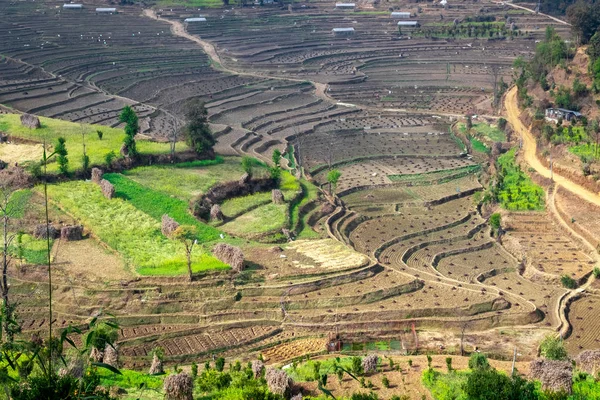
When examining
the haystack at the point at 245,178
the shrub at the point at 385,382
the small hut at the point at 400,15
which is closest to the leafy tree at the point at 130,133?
the haystack at the point at 245,178

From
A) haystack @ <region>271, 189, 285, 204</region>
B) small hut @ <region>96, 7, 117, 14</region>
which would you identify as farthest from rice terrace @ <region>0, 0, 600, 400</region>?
small hut @ <region>96, 7, 117, 14</region>

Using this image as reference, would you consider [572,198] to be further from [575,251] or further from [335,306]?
[335,306]

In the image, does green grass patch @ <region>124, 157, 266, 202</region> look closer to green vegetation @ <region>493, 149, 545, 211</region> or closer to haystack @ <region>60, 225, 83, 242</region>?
haystack @ <region>60, 225, 83, 242</region>

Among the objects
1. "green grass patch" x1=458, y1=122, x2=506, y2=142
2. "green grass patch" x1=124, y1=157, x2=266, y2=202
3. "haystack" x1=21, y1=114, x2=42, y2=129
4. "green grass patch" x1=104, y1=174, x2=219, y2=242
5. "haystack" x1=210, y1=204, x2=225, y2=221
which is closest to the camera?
"green grass patch" x1=104, y1=174, x2=219, y2=242

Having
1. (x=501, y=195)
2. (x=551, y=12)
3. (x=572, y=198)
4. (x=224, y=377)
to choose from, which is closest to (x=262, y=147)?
(x=501, y=195)

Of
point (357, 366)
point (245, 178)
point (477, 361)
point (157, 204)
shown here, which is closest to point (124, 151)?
point (245, 178)

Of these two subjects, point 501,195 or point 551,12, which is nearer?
point 501,195
